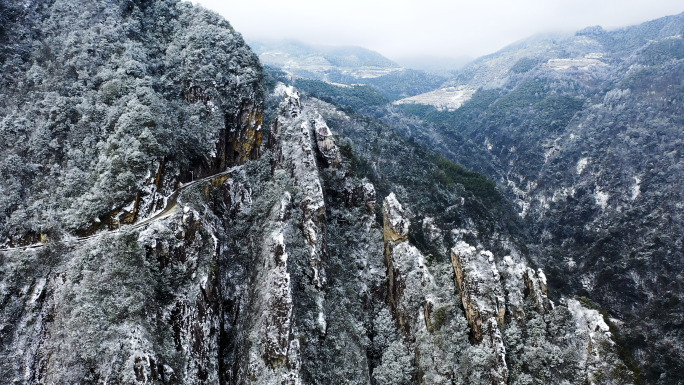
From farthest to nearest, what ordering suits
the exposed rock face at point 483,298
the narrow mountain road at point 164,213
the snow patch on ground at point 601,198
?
the snow patch on ground at point 601,198
the exposed rock face at point 483,298
the narrow mountain road at point 164,213

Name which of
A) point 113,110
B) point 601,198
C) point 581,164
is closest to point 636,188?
point 601,198

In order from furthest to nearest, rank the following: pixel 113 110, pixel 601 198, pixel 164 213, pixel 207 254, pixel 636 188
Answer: pixel 601 198 < pixel 636 188 < pixel 113 110 < pixel 164 213 < pixel 207 254

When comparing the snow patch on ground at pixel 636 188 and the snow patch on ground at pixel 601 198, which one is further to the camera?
the snow patch on ground at pixel 601 198

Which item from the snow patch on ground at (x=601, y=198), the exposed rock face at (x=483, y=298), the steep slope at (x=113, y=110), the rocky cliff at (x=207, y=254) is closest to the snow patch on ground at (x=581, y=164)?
the snow patch on ground at (x=601, y=198)

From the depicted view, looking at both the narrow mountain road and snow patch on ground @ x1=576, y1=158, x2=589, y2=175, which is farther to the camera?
snow patch on ground @ x1=576, y1=158, x2=589, y2=175

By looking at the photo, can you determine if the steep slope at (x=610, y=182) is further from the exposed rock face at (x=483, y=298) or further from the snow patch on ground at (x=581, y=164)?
the exposed rock face at (x=483, y=298)

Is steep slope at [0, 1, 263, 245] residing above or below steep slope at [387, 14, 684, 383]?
above

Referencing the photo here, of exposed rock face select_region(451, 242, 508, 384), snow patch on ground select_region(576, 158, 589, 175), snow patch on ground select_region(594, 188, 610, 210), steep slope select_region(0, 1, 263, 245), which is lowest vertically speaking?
snow patch on ground select_region(594, 188, 610, 210)

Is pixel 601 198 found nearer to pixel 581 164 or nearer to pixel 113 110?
pixel 581 164

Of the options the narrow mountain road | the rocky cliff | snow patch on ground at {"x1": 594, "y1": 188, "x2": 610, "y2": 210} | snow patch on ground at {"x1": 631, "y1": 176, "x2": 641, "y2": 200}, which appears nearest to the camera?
the rocky cliff

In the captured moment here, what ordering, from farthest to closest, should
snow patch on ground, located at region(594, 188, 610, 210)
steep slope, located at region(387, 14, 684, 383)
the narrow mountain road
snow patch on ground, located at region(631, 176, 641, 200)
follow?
1. snow patch on ground, located at region(594, 188, 610, 210)
2. snow patch on ground, located at region(631, 176, 641, 200)
3. steep slope, located at region(387, 14, 684, 383)
4. the narrow mountain road

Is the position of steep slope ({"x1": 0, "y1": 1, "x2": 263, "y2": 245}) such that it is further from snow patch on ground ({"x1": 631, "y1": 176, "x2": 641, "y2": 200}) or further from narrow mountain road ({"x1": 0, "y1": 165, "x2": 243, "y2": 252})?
snow patch on ground ({"x1": 631, "y1": 176, "x2": 641, "y2": 200})

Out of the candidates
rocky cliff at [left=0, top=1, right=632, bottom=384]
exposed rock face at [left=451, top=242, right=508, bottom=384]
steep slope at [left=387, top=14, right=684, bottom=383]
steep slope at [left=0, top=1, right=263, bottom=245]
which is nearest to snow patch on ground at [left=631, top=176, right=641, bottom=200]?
steep slope at [left=387, top=14, right=684, bottom=383]

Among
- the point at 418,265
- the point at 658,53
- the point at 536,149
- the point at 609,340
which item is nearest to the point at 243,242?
the point at 418,265
